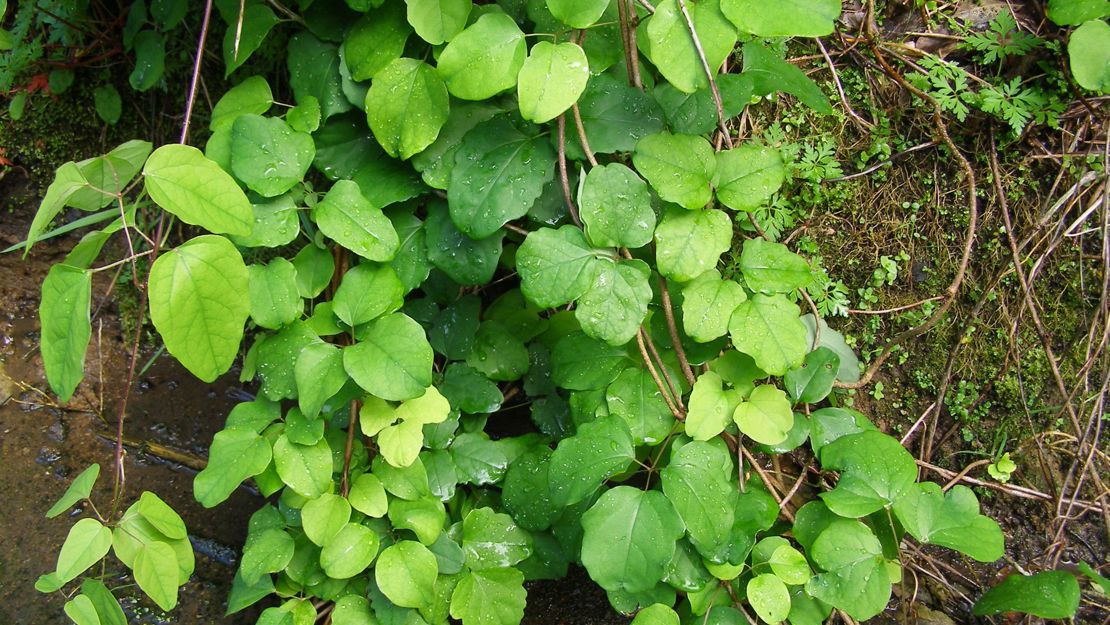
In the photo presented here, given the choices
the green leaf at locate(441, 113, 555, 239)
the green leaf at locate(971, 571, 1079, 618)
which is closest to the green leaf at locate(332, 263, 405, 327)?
the green leaf at locate(441, 113, 555, 239)

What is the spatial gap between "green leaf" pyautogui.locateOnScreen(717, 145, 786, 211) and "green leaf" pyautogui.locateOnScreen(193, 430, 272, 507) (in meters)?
1.06

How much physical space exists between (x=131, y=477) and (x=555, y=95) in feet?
5.20

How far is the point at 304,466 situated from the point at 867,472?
3.87 feet

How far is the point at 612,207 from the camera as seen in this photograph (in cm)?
135

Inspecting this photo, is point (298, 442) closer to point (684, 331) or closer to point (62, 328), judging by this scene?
point (62, 328)

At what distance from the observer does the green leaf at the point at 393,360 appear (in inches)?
52.6

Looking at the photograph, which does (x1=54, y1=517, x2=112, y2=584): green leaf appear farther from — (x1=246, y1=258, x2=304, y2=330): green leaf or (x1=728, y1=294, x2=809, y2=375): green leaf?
(x1=728, y1=294, x2=809, y2=375): green leaf

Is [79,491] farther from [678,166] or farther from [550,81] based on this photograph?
[678,166]

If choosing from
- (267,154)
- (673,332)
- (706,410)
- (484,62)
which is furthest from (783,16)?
(267,154)

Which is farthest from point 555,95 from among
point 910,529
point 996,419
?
point 996,419

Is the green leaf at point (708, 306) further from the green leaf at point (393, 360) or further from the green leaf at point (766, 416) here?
the green leaf at point (393, 360)

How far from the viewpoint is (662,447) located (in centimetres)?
152

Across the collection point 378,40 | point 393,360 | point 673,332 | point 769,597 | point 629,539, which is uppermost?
point 378,40

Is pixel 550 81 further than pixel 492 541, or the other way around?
pixel 492 541
